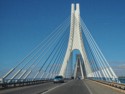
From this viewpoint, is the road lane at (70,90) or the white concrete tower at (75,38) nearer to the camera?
the road lane at (70,90)

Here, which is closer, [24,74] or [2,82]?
[2,82]

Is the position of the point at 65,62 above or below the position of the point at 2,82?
above

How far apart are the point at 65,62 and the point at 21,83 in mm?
27260

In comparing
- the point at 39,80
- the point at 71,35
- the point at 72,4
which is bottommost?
the point at 39,80

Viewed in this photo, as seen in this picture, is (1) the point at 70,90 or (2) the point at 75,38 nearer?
(1) the point at 70,90

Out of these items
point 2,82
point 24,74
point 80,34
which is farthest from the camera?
point 80,34

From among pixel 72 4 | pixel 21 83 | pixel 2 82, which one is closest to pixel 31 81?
pixel 21 83

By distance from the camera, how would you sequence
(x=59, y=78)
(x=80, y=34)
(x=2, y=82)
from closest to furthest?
(x=2, y=82), (x=59, y=78), (x=80, y=34)

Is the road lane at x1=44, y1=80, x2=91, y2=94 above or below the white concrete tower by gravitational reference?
below

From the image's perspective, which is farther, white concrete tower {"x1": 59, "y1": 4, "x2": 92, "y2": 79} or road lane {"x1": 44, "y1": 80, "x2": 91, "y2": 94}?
white concrete tower {"x1": 59, "y1": 4, "x2": 92, "y2": 79}

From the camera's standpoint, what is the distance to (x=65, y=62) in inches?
2913

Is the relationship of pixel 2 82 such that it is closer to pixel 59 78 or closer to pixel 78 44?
pixel 59 78

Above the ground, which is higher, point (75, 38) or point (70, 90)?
point (75, 38)

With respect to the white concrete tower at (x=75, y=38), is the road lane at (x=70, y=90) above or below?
below
